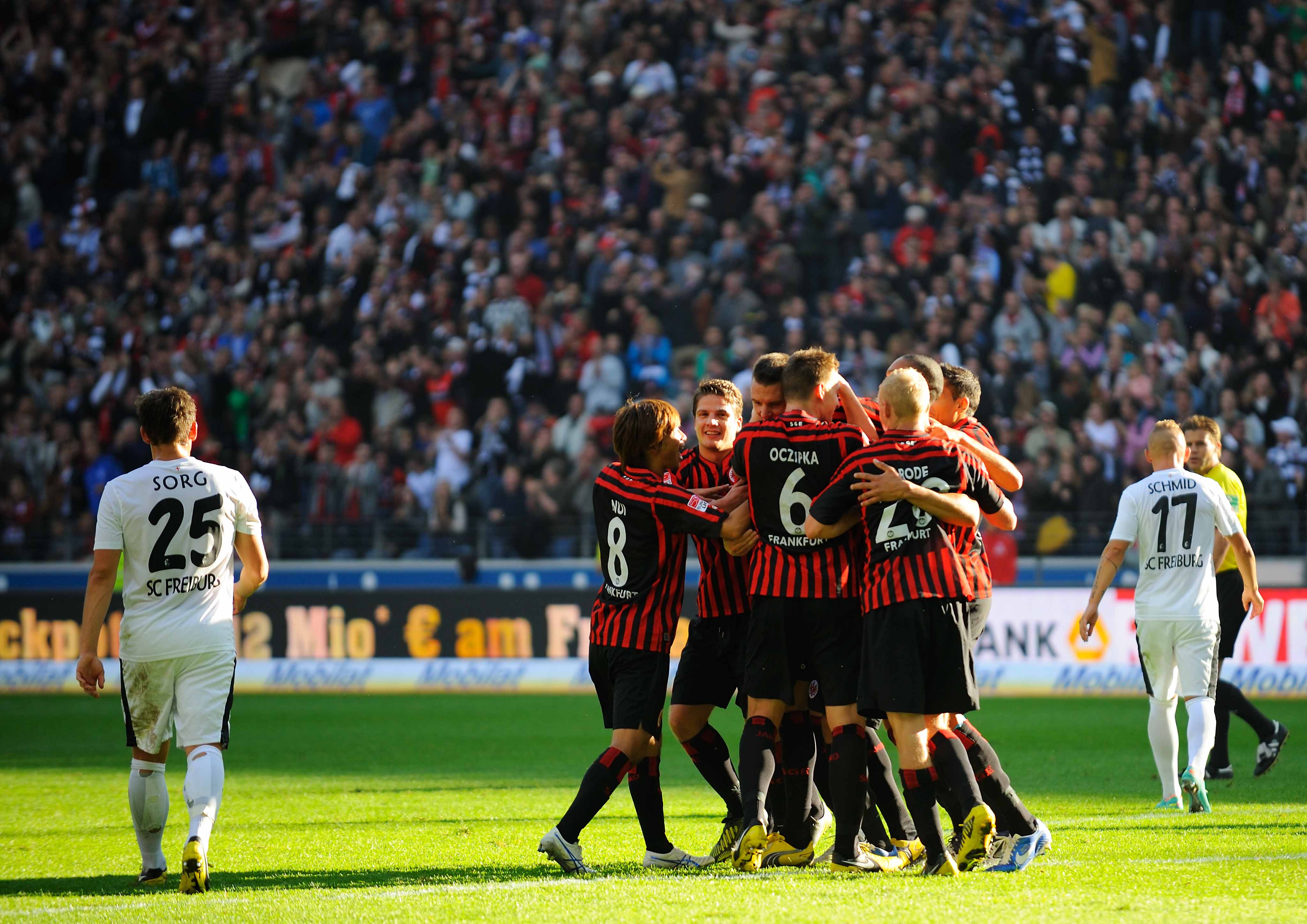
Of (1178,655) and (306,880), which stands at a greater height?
(1178,655)

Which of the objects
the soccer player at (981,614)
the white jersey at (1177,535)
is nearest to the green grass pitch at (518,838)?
the soccer player at (981,614)

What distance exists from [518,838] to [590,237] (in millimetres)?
13928

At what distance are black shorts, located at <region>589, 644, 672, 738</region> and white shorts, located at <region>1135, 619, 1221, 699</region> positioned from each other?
2.88 metres

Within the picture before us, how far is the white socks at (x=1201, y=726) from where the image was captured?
7137 millimetres

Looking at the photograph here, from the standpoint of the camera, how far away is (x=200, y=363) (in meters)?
Answer: 18.6

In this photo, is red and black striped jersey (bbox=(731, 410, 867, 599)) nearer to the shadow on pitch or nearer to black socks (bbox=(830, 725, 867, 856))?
black socks (bbox=(830, 725, 867, 856))

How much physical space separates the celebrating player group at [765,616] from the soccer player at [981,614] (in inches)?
0.4

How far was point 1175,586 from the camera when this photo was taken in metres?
7.22

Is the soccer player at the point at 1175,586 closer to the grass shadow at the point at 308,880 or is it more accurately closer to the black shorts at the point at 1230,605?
the black shorts at the point at 1230,605

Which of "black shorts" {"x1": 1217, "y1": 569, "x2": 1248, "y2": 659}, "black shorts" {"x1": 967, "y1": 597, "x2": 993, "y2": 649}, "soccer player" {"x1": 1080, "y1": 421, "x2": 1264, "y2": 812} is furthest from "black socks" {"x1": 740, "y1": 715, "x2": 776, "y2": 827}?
"black shorts" {"x1": 1217, "y1": 569, "x2": 1248, "y2": 659}

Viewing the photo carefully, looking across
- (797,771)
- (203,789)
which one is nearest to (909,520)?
(797,771)

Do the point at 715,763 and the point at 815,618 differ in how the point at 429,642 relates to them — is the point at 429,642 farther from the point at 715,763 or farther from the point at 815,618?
the point at 815,618

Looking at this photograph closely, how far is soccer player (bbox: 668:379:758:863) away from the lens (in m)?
5.91

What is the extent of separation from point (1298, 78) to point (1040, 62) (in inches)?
131
